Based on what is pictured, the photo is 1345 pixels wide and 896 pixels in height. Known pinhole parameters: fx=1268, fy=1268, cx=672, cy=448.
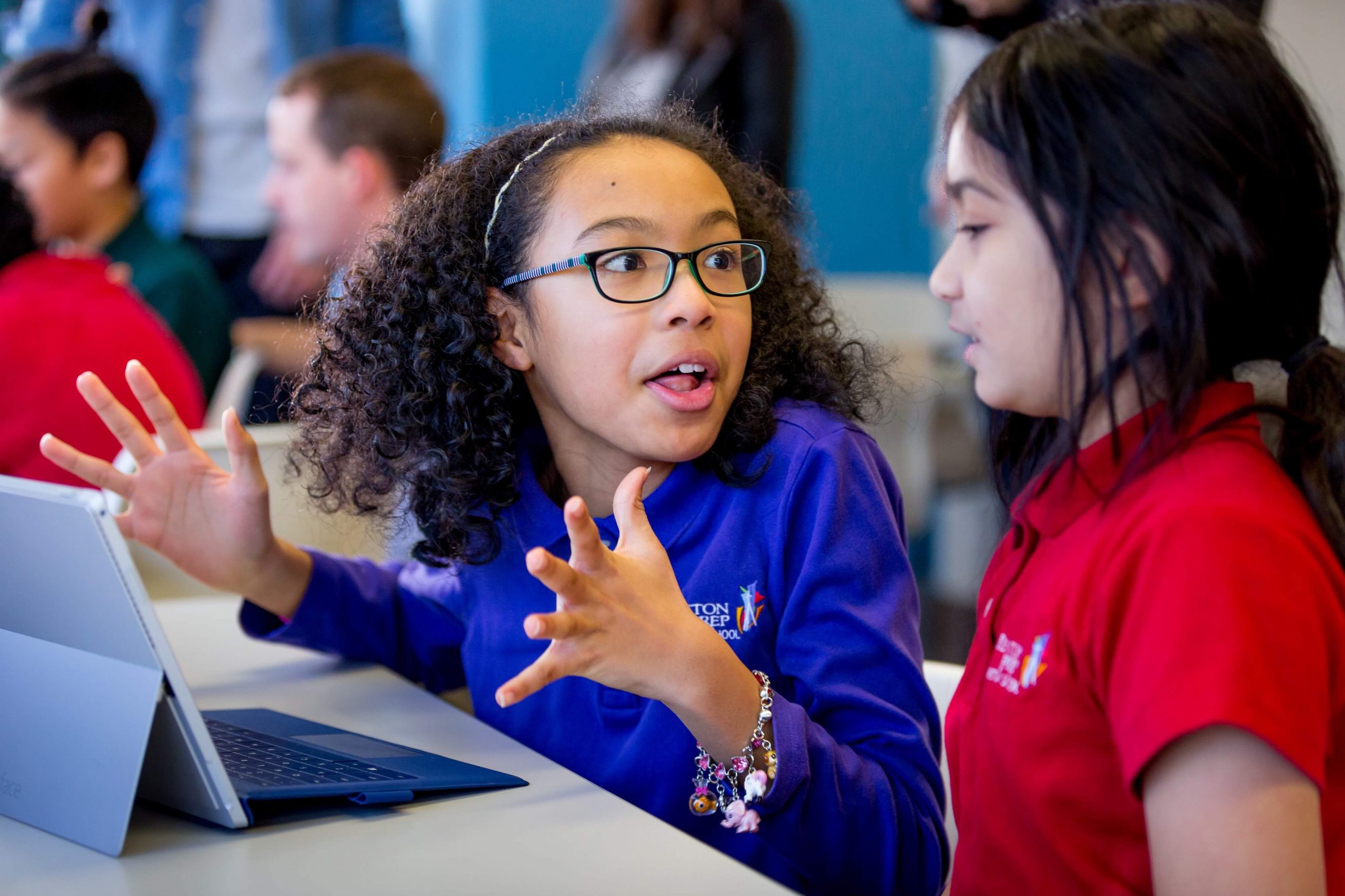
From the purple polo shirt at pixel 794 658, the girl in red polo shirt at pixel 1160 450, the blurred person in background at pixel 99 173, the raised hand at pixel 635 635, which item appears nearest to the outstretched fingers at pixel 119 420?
the purple polo shirt at pixel 794 658

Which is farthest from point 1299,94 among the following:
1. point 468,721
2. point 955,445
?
point 955,445

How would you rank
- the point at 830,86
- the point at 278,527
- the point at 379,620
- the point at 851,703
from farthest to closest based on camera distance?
the point at 830,86 → the point at 278,527 → the point at 379,620 → the point at 851,703

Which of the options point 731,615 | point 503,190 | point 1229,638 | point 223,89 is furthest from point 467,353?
point 223,89


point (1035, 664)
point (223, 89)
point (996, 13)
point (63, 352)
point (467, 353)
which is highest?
point (996, 13)

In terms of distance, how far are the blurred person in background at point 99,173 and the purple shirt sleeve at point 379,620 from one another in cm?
197

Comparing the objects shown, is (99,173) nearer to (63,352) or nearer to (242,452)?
(63,352)

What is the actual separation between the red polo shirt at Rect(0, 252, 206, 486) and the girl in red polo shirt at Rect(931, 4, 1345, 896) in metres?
1.80

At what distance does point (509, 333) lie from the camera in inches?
49.3

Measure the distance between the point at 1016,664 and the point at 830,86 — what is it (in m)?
3.96

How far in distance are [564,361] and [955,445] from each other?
295 centimetres

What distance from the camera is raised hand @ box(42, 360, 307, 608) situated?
129 cm

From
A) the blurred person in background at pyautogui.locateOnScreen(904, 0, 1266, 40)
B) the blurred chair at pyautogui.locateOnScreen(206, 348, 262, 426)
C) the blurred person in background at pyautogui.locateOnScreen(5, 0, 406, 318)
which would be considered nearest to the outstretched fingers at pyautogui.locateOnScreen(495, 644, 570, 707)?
the blurred person in background at pyautogui.locateOnScreen(904, 0, 1266, 40)

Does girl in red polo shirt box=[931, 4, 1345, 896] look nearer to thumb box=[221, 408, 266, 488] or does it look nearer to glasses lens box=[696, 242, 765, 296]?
glasses lens box=[696, 242, 765, 296]

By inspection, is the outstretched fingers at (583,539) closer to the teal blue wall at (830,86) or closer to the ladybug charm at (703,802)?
the ladybug charm at (703,802)
